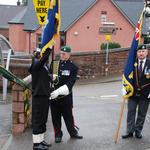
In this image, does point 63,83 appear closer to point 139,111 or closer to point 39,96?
point 39,96

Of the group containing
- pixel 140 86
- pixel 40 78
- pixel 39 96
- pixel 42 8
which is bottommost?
pixel 39 96

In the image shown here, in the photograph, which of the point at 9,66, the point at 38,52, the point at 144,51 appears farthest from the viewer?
the point at 9,66

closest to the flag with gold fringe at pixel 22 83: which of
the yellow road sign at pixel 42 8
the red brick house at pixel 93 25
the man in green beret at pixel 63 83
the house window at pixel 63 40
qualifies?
the man in green beret at pixel 63 83

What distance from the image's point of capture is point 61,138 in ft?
16.3

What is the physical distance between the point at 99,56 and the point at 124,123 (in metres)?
10.7

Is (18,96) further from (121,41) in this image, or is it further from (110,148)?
(121,41)

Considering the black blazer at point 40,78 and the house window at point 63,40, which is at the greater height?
the house window at point 63,40

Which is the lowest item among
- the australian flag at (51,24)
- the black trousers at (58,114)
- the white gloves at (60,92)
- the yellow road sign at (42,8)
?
the black trousers at (58,114)

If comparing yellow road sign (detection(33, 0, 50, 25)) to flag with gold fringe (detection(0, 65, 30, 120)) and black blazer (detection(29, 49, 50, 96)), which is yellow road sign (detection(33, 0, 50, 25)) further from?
black blazer (detection(29, 49, 50, 96))

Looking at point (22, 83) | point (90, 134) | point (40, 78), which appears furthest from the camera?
point (90, 134)

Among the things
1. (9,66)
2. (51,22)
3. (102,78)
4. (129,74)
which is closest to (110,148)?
(129,74)

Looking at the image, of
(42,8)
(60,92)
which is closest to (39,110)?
(60,92)

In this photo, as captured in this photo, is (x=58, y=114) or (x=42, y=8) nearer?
(x=58, y=114)

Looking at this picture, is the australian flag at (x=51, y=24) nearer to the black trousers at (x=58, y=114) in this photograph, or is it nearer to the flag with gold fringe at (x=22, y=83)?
the flag with gold fringe at (x=22, y=83)
